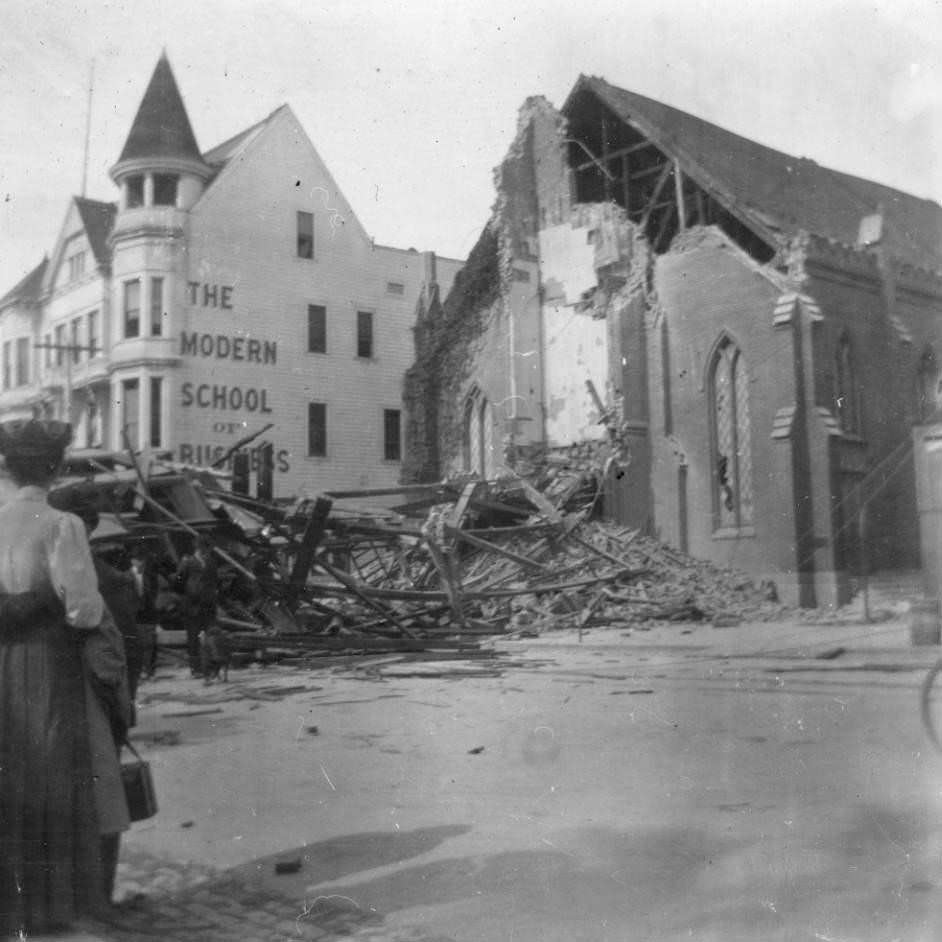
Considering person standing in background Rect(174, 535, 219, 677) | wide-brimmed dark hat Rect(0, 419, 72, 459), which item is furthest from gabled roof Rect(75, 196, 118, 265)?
person standing in background Rect(174, 535, 219, 677)

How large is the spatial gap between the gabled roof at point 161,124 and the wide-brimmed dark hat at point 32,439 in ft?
6.99

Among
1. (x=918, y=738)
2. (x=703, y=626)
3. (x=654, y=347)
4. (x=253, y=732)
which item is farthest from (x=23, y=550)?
(x=654, y=347)

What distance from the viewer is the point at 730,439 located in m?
18.1

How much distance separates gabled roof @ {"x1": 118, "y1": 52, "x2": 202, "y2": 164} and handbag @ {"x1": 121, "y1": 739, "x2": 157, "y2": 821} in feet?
10.3

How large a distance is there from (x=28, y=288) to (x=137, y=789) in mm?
2928

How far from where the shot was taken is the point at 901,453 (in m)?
13.4

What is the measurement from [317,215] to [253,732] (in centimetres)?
371

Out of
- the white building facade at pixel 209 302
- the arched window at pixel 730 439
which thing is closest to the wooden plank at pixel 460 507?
the arched window at pixel 730 439

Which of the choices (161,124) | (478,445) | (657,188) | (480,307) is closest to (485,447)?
(478,445)

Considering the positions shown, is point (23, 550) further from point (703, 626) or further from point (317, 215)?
point (703, 626)

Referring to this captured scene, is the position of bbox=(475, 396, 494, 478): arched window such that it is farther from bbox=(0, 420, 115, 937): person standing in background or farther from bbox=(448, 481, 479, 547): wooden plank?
bbox=(0, 420, 115, 937): person standing in background

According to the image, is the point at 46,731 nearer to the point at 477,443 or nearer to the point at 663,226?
the point at 477,443

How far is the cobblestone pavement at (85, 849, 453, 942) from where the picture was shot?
3.79 m

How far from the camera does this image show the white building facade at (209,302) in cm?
573
